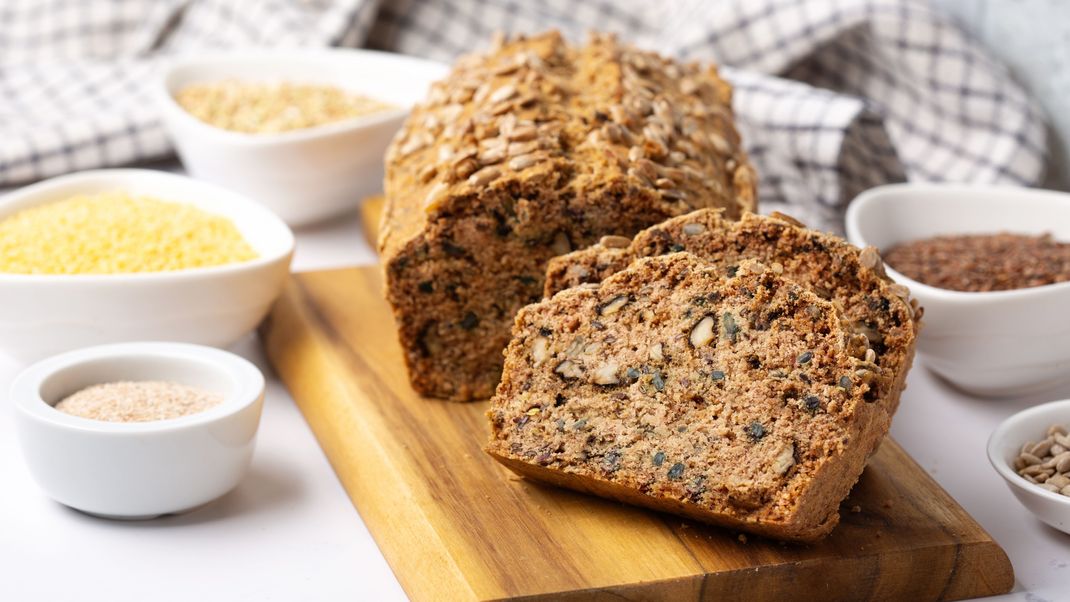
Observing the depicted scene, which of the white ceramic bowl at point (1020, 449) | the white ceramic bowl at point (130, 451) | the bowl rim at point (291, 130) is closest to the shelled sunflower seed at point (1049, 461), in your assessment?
the white ceramic bowl at point (1020, 449)

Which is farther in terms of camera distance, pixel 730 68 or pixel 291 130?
pixel 730 68

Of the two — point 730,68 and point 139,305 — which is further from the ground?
point 730,68

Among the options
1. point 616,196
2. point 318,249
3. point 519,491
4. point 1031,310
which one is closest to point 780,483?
point 519,491

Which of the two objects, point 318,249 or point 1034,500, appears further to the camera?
point 318,249

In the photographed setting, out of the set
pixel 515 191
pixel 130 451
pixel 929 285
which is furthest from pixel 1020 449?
pixel 130 451

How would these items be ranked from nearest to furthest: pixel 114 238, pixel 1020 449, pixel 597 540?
pixel 597 540 → pixel 1020 449 → pixel 114 238

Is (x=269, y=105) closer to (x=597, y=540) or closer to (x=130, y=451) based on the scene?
(x=130, y=451)

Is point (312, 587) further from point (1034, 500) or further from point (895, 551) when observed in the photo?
point (1034, 500)

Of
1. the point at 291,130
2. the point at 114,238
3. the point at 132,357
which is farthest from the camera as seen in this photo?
the point at 291,130
